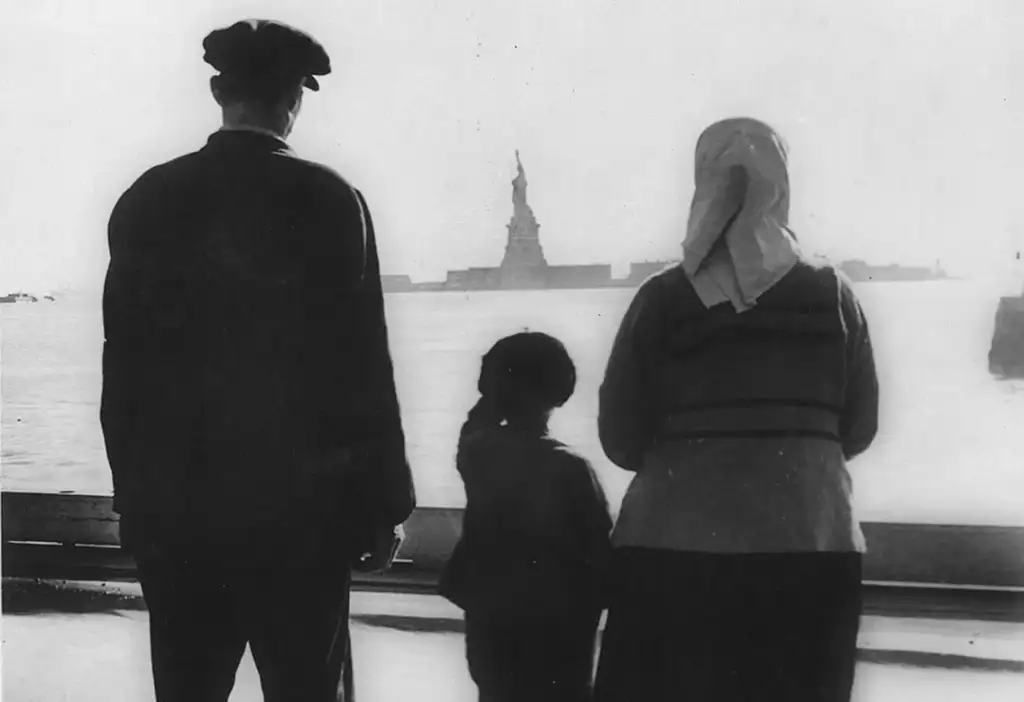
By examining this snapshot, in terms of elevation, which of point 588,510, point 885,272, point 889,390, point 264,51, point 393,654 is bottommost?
point 393,654

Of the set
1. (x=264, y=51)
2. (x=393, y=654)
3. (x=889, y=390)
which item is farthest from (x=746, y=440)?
(x=393, y=654)

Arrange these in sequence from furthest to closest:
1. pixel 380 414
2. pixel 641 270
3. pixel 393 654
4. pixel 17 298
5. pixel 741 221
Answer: pixel 17 298 → pixel 393 654 → pixel 641 270 → pixel 380 414 → pixel 741 221

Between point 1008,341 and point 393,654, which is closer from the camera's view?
point 1008,341

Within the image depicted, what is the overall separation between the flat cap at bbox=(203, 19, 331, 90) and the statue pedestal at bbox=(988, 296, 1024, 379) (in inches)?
62.9

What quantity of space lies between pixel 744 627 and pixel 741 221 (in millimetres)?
708

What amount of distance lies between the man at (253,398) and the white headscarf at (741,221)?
0.61 metres

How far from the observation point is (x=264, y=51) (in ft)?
6.47

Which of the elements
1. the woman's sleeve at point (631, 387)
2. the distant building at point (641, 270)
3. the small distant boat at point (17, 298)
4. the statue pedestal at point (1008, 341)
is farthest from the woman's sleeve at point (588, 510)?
the small distant boat at point (17, 298)

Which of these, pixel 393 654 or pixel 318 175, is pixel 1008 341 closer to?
pixel 318 175

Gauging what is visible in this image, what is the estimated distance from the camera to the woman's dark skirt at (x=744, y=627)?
1.78 meters

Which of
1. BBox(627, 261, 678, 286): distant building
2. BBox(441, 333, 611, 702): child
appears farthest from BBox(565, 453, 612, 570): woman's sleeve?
BBox(627, 261, 678, 286): distant building

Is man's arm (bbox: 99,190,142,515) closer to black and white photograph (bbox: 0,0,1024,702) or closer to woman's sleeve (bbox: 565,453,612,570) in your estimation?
black and white photograph (bbox: 0,0,1024,702)

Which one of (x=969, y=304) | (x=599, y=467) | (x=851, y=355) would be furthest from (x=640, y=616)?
(x=969, y=304)

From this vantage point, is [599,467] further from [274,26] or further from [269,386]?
[274,26]
